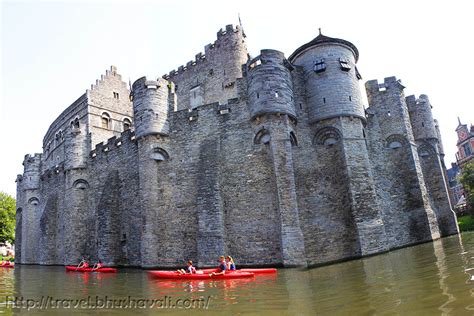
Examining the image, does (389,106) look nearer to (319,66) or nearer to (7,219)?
(319,66)

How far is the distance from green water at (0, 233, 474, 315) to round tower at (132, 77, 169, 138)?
7.70 metres

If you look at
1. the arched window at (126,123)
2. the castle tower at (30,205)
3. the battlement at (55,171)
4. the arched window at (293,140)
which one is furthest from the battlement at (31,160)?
the arched window at (293,140)

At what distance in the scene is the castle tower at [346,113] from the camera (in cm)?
1571

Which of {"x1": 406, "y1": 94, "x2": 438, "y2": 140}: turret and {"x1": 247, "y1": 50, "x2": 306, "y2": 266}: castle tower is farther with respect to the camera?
{"x1": 406, "y1": 94, "x2": 438, "y2": 140}: turret

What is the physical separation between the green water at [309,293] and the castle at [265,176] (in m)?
3.02

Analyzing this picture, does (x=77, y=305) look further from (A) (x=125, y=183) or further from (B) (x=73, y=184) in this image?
(B) (x=73, y=184)

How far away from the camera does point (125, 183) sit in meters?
19.5

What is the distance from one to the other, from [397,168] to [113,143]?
1675cm

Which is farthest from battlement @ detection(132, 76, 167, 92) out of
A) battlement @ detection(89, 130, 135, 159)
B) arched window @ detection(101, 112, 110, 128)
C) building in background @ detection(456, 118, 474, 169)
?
building in background @ detection(456, 118, 474, 169)

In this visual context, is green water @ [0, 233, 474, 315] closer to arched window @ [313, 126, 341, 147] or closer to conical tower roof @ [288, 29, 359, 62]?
arched window @ [313, 126, 341, 147]

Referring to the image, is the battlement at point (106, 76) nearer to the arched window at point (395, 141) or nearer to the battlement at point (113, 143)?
the battlement at point (113, 143)

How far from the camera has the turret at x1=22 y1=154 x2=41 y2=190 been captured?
3022cm

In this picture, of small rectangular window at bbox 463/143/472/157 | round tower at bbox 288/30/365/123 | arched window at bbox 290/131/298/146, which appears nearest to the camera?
arched window at bbox 290/131/298/146

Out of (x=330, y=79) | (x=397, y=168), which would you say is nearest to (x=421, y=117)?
(x=397, y=168)
